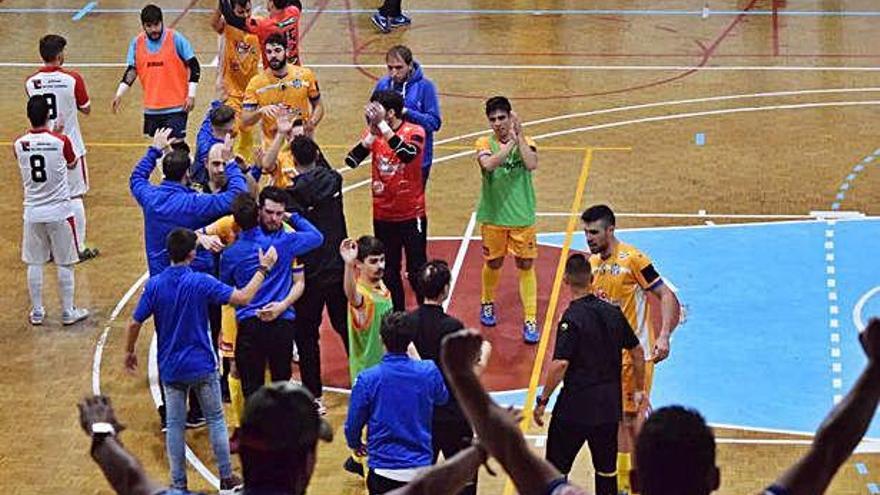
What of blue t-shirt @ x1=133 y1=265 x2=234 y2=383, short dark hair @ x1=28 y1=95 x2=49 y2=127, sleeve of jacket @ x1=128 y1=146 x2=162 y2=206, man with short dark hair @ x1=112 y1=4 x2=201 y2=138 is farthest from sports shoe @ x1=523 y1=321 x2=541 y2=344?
man with short dark hair @ x1=112 y1=4 x2=201 y2=138

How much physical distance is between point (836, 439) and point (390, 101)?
355 inches

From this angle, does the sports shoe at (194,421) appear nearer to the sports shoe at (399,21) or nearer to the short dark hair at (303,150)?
the short dark hair at (303,150)

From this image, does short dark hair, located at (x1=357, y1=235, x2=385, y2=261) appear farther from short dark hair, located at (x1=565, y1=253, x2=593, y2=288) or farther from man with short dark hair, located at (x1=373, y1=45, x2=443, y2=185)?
man with short dark hair, located at (x1=373, y1=45, x2=443, y2=185)

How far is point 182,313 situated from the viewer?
36.1 ft

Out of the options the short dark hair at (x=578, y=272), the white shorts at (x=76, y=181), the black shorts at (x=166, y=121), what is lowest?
the short dark hair at (x=578, y=272)

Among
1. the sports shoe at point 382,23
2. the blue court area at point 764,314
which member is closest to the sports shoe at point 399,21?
the sports shoe at point 382,23

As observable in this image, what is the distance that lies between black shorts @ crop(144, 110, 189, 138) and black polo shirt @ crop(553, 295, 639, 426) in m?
8.07

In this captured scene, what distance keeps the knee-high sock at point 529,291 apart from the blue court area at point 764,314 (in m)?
1.14

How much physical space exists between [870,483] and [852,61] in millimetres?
12345

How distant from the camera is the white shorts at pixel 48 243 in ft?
47.8

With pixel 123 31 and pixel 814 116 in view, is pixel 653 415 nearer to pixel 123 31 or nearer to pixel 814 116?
pixel 814 116

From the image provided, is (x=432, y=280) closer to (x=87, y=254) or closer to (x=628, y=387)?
(x=628, y=387)

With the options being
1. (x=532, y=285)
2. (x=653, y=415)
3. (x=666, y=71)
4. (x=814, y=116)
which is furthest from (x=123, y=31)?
(x=653, y=415)

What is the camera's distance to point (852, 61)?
2284 centimetres
